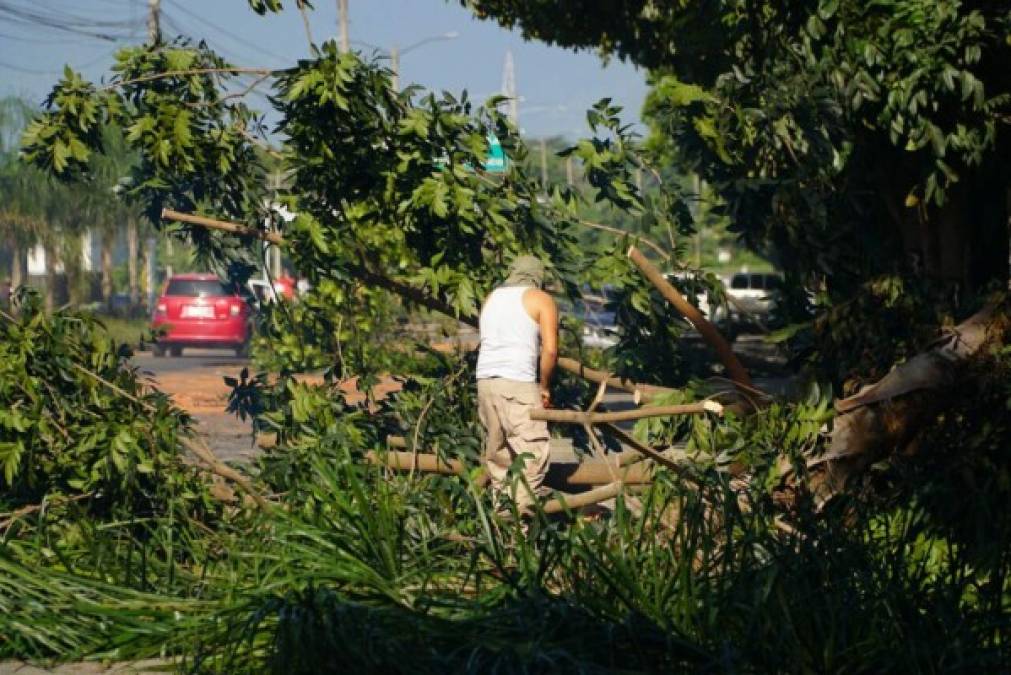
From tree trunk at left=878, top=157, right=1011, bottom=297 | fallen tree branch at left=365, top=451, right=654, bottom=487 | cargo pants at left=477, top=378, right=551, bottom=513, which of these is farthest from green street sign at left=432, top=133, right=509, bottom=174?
tree trunk at left=878, top=157, right=1011, bottom=297

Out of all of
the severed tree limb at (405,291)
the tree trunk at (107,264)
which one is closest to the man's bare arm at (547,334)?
the severed tree limb at (405,291)

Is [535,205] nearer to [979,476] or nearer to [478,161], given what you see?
[478,161]

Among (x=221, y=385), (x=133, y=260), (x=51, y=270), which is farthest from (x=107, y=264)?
(x=221, y=385)

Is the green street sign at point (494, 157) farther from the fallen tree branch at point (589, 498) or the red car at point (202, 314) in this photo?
the red car at point (202, 314)

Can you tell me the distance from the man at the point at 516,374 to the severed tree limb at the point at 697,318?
732 mm

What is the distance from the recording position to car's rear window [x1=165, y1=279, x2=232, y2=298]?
35781 millimetres

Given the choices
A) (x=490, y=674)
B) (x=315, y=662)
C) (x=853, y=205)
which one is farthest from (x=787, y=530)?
(x=853, y=205)

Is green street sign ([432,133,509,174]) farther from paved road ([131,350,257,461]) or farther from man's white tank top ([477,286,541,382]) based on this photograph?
paved road ([131,350,257,461])

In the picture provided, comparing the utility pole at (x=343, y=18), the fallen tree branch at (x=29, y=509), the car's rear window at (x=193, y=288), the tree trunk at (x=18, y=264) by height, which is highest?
the utility pole at (x=343, y=18)

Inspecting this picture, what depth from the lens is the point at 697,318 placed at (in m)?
9.72

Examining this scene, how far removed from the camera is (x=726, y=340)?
9.95m

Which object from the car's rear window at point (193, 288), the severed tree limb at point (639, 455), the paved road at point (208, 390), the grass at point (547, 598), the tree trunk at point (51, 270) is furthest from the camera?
the tree trunk at point (51, 270)

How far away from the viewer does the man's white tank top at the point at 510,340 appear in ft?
29.9

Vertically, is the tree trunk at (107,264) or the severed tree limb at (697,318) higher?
the tree trunk at (107,264)
